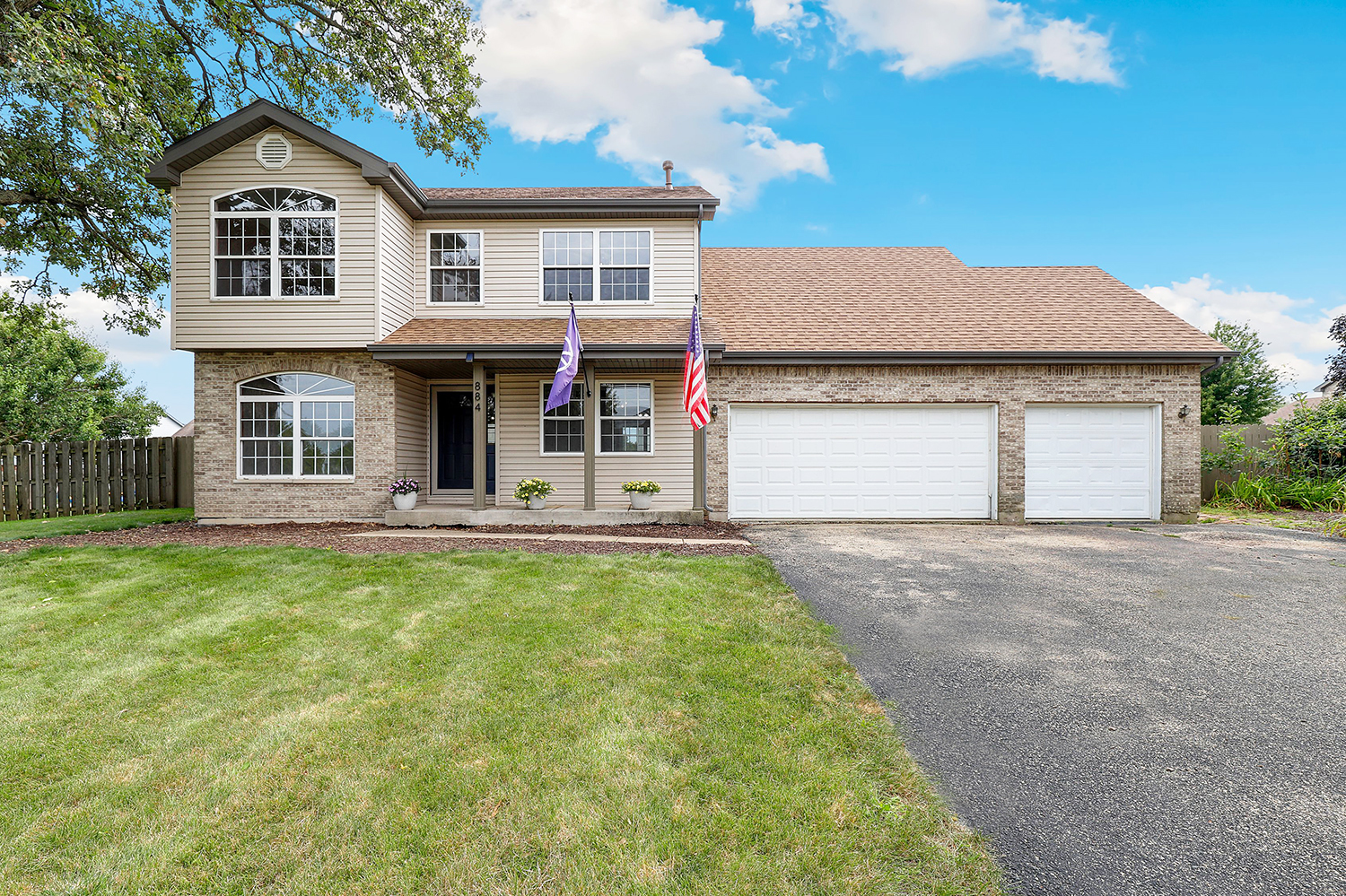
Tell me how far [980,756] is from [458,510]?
9.07 meters

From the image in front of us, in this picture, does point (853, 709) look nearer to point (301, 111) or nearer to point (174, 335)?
point (174, 335)

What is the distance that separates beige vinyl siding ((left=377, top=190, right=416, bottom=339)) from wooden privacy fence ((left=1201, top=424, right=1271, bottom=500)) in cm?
1769

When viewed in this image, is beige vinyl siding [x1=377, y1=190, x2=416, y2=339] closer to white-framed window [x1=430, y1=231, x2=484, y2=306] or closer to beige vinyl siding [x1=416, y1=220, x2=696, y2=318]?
beige vinyl siding [x1=416, y1=220, x2=696, y2=318]

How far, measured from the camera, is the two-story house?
10391 mm

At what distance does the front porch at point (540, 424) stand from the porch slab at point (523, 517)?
534mm

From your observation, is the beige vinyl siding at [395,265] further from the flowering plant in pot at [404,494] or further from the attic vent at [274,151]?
the flowering plant in pot at [404,494]

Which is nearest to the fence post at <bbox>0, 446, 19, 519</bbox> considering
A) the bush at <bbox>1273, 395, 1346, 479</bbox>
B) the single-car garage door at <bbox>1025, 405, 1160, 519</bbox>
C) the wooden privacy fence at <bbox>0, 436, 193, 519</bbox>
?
the wooden privacy fence at <bbox>0, 436, 193, 519</bbox>

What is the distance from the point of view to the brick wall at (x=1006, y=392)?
1111cm

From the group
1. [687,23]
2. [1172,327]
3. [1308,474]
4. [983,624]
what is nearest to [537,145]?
[687,23]

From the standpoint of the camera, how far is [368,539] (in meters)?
8.62

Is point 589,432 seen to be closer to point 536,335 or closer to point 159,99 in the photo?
point 536,335

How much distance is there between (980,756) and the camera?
292 cm

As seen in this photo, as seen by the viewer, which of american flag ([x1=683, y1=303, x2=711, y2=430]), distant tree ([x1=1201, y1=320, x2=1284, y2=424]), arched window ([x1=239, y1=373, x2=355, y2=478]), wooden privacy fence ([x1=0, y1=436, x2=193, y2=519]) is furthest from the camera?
distant tree ([x1=1201, y1=320, x2=1284, y2=424])

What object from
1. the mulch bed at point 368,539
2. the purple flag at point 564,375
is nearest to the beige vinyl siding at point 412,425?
the mulch bed at point 368,539
